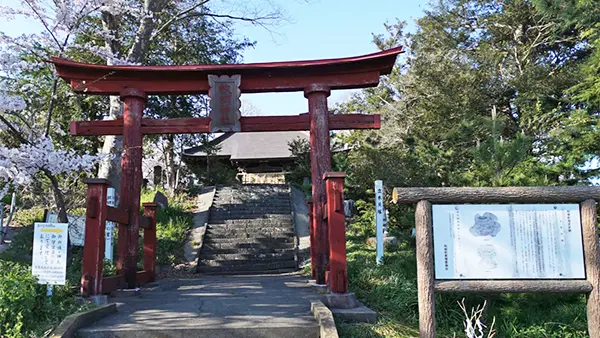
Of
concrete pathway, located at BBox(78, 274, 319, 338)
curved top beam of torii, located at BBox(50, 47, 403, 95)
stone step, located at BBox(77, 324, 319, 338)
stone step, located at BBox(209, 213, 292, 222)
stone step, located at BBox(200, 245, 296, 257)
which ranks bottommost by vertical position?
stone step, located at BBox(77, 324, 319, 338)

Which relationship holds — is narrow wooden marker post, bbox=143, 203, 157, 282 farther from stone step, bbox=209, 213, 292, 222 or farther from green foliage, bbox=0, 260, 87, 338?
stone step, bbox=209, 213, 292, 222

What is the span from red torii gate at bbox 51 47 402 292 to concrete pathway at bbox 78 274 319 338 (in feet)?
3.42

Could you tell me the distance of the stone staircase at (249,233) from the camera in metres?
10.9

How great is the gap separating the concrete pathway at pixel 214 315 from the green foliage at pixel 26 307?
507 millimetres

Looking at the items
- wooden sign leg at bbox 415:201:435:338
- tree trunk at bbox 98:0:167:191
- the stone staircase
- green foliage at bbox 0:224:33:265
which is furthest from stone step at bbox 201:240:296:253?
wooden sign leg at bbox 415:201:435:338

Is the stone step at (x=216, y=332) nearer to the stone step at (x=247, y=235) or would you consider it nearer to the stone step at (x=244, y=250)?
the stone step at (x=244, y=250)

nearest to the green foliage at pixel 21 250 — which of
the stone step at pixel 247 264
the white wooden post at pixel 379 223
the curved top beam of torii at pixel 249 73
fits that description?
the curved top beam of torii at pixel 249 73

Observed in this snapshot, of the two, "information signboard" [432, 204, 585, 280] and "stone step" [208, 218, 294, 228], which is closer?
"information signboard" [432, 204, 585, 280]

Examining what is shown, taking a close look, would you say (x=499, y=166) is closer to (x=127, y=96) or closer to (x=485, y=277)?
(x=485, y=277)

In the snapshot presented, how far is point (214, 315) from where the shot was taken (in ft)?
14.6

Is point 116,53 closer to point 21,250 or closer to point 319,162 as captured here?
point 21,250

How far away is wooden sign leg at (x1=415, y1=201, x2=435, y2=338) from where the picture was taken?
12.7 ft

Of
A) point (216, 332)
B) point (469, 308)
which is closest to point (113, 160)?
point (216, 332)

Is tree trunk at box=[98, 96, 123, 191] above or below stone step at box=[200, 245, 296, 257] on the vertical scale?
above
